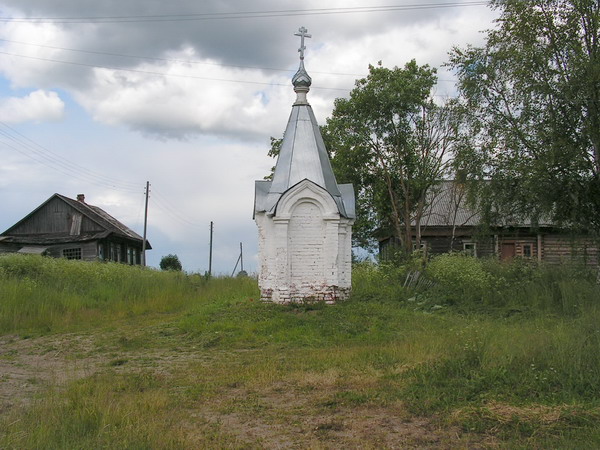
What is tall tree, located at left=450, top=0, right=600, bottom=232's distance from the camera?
52.7ft

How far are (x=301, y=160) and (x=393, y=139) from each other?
13.6 m

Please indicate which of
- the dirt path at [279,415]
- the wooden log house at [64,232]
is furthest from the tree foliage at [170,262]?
the dirt path at [279,415]

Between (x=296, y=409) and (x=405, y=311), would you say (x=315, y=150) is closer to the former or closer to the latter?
(x=405, y=311)

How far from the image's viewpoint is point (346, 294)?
16.2 meters

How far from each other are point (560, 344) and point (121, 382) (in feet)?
17.9

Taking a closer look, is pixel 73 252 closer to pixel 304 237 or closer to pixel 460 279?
pixel 304 237

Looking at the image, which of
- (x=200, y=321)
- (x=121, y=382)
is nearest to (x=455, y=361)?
(x=121, y=382)

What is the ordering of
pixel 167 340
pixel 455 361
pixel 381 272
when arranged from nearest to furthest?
1. pixel 455 361
2. pixel 167 340
3. pixel 381 272

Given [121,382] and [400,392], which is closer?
[400,392]

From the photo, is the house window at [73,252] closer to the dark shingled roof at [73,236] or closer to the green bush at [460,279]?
the dark shingled roof at [73,236]

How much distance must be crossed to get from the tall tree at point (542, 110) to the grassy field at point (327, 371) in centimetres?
212

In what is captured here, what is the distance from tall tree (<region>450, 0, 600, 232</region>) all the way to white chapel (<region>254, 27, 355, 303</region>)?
4.82m

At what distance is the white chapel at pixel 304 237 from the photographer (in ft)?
51.4

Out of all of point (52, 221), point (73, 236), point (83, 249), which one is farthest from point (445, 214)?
point (52, 221)
